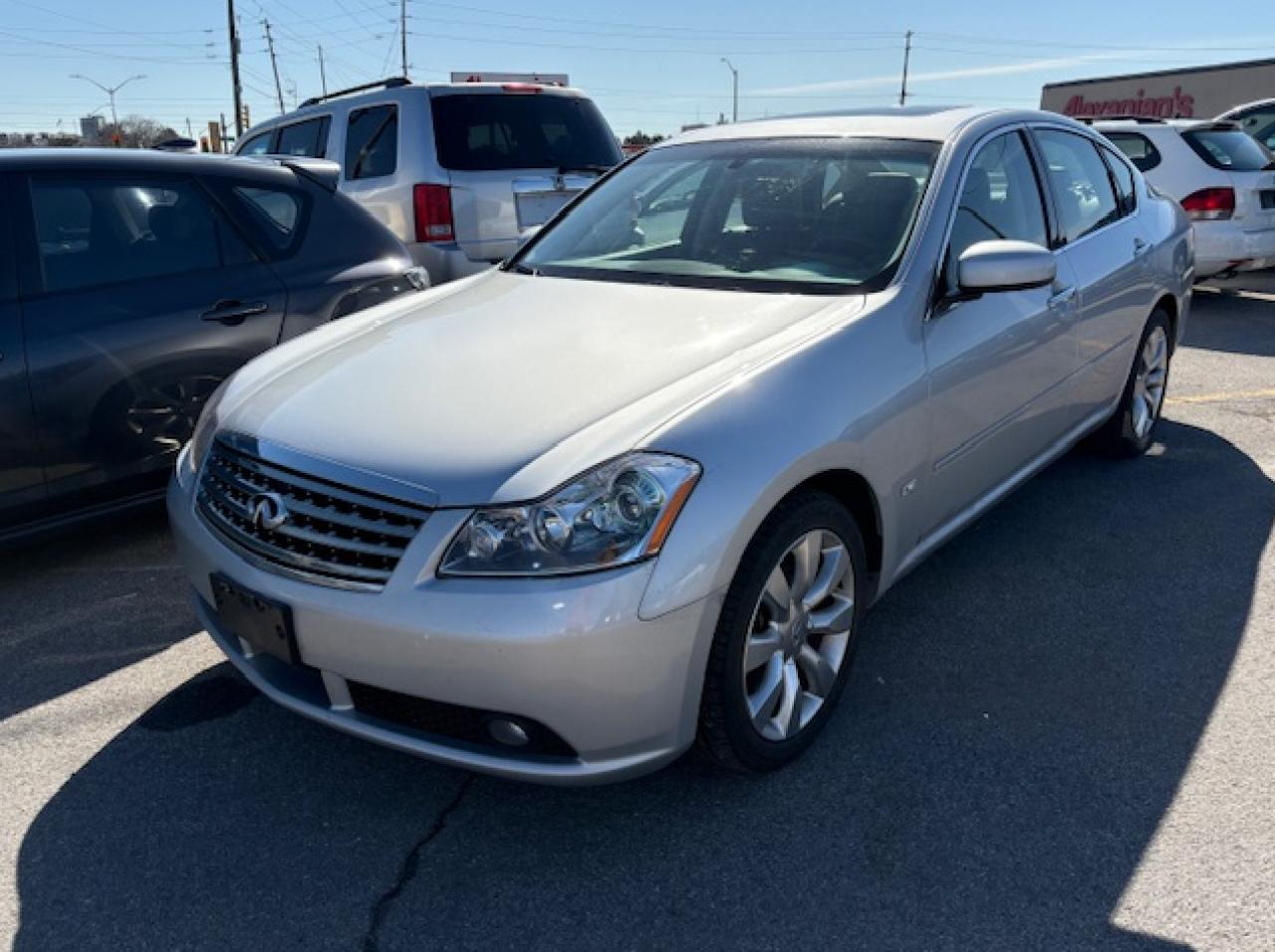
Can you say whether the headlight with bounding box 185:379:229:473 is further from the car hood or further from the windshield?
the windshield

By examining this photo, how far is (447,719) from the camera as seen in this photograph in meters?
2.22

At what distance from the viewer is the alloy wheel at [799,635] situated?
2.48 meters

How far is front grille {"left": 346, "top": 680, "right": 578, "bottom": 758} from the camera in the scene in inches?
85.0

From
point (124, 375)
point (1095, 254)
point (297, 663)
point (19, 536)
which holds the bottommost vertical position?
point (19, 536)

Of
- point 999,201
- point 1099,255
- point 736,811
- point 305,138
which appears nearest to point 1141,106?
point 305,138

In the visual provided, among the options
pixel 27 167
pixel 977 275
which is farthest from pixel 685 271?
pixel 27 167

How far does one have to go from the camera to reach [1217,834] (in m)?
2.39

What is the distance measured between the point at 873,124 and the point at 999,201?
522 millimetres

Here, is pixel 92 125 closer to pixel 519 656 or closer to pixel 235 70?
pixel 235 70

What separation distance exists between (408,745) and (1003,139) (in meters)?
2.99

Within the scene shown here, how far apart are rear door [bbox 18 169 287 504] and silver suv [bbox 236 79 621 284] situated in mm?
2560

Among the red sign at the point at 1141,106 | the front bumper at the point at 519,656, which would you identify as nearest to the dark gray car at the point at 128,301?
the front bumper at the point at 519,656

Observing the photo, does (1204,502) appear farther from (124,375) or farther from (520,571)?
(124,375)

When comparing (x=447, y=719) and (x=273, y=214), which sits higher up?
(x=273, y=214)
